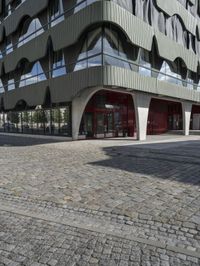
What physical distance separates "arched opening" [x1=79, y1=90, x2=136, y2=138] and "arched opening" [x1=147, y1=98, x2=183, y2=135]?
14.2ft

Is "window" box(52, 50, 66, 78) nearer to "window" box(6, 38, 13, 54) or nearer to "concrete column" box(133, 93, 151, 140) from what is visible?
"concrete column" box(133, 93, 151, 140)

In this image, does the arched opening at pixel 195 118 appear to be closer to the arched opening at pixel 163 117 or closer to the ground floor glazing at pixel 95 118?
the arched opening at pixel 163 117

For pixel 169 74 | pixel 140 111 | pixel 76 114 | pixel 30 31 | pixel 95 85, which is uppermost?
pixel 30 31

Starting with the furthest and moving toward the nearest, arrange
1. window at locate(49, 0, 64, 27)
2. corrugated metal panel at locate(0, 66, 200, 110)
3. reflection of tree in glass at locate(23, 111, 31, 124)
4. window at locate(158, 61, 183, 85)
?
reflection of tree in glass at locate(23, 111, 31, 124) → window at locate(158, 61, 183, 85) → window at locate(49, 0, 64, 27) → corrugated metal panel at locate(0, 66, 200, 110)

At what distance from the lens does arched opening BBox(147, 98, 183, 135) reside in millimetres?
30062

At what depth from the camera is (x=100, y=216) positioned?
5188 mm

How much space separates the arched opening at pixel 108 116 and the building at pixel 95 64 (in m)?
0.09

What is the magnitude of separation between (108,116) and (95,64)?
742 cm

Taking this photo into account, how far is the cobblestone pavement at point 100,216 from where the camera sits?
377 cm

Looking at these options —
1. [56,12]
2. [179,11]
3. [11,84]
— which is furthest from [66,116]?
[179,11]

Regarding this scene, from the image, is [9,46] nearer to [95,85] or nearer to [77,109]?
[77,109]

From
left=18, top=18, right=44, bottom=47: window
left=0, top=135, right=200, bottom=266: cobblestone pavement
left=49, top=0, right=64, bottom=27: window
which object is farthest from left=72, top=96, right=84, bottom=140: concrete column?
left=0, top=135, right=200, bottom=266: cobblestone pavement

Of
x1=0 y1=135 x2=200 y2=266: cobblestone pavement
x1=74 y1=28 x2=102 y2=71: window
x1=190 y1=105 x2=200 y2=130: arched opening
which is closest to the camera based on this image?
x1=0 y1=135 x2=200 y2=266: cobblestone pavement

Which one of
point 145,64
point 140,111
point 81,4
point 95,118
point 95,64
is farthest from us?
point 95,118
